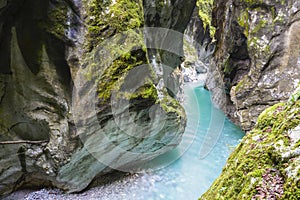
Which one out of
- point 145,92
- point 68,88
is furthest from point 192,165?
point 68,88

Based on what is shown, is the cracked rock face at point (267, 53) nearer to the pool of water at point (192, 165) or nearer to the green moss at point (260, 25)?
the green moss at point (260, 25)

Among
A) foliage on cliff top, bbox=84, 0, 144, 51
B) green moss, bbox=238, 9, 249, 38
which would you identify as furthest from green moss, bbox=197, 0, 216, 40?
foliage on cliff top, bbox=84, 0, 144, 51

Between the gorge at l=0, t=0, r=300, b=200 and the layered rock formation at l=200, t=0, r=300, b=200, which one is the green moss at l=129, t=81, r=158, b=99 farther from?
the layered rock formation at l=200, t=0, r=300, b=200

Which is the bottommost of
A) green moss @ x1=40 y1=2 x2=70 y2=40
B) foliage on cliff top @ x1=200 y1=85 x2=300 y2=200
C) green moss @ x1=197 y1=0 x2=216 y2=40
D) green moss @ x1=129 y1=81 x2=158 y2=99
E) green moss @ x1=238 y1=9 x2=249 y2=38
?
foliage on cliff top @ x1=200 y1=85 x2=300 y2=200

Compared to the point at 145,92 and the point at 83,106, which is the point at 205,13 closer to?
the point at 145,92

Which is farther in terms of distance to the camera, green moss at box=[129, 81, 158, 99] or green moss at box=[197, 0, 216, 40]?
green moss at box=[197, 0, 216, 40]

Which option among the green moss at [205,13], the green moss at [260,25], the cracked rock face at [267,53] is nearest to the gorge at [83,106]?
the cracked rock face at [267,53]
